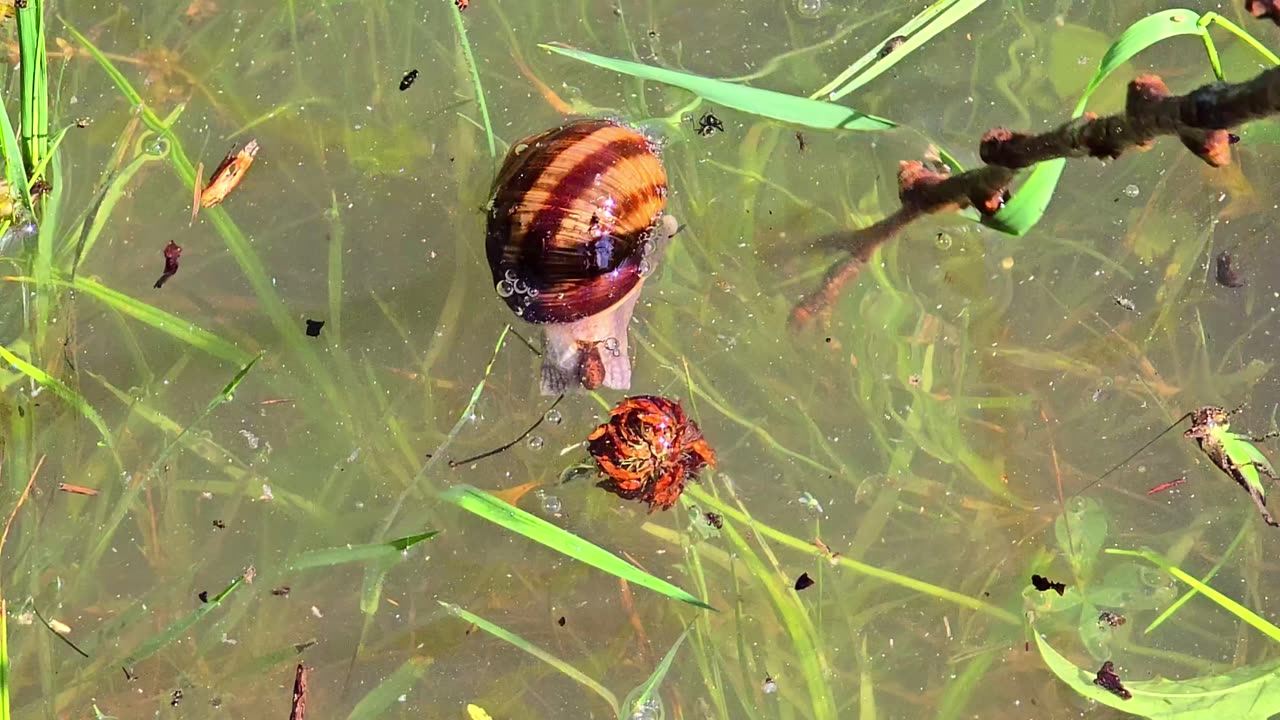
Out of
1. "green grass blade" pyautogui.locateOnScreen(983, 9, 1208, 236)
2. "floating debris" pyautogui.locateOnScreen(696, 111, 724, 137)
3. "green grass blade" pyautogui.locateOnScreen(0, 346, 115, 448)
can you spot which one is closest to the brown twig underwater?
"green grass blade" pyautogui.locateOnScreen(983, 9, 1208, 236)

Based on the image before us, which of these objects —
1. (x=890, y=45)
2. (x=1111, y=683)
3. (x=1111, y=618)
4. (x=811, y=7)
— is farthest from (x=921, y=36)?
(x=1111, y=683)

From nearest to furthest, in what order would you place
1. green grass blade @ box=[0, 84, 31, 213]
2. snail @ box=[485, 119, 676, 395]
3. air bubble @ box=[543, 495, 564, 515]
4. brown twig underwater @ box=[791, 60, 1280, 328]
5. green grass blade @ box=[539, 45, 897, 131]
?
brown twig underwater @ box=[791, 60, 1280, 328], green grass blade @ box=[539, 45, 897, 131], snail @ box=[485, 119, 676, 395], green grass blade @ box=[0, 84, 31, 213], air bubble @ box=[543, 495, 564, 515]

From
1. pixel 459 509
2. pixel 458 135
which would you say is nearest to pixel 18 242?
pixel 458 135

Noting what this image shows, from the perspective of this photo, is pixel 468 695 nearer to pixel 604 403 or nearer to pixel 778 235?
pixel 604 403

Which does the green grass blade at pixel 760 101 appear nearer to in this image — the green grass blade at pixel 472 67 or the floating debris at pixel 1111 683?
the green grass blade at pixel 472 67

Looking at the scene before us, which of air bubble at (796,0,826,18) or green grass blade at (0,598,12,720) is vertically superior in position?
Result: air bubble at (796,0,826,18)

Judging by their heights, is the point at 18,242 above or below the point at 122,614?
above

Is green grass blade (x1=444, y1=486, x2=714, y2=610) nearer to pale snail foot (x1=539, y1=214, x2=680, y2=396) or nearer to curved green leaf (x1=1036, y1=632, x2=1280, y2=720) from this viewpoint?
pale snail foot (x1=539, y1=214, x2=680, y2=396)
